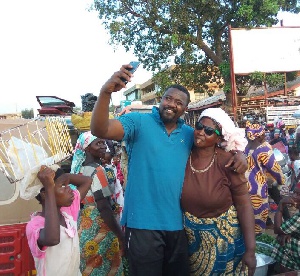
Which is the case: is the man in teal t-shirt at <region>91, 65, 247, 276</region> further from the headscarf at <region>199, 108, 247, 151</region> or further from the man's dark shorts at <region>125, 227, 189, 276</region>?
the headscarf at <region>199, 108, 247, 151</region>

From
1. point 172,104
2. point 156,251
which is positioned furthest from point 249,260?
point 172,104

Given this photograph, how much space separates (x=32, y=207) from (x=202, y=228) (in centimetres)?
142

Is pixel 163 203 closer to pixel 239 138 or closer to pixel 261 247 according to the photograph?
pixel 239 138

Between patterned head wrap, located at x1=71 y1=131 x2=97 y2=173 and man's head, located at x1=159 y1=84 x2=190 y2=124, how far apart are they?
88cm

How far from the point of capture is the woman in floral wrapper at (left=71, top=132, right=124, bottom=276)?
112 inches

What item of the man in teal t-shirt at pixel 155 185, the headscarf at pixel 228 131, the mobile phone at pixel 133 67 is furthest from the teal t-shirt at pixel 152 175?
the mobile phone at pixel 133 67

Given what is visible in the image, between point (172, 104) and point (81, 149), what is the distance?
3.71 ft

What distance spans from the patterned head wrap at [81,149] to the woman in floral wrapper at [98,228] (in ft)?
0.06

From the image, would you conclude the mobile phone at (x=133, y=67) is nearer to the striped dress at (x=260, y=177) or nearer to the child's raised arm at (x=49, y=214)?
the child's raised arm at (x=49, y=214)

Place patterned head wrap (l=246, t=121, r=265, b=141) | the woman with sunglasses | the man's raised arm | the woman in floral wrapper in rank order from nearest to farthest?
the man's raised arm → the woman with sunglasses → the woman in floral wrapper → patterned head wrap (l=246, t=121, r=265, b=141)

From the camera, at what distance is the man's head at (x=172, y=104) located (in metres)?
2.43

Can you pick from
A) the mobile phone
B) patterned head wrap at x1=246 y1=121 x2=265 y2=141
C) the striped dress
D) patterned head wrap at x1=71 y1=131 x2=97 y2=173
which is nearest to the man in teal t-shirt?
the mobile phone

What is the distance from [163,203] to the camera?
7.65ft

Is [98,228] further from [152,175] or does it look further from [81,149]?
[152,175]
